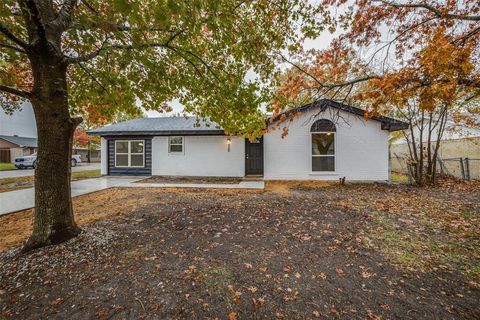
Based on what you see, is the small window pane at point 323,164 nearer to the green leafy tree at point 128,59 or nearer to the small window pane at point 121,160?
the green leafy tree at point 128,59

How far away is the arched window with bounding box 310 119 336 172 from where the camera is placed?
10.6 meters

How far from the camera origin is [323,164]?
10734mm

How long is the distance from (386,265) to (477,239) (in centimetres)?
232

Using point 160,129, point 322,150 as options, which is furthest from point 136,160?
point 322,150

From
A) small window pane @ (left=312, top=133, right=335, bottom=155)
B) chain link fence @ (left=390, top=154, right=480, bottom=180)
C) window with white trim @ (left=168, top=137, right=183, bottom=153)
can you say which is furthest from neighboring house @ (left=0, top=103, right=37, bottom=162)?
chain link fence @ (left=390, top=154, right=480, bottom=180)

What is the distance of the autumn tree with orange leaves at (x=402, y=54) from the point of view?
3.95 meters

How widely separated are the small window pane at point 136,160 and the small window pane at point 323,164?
1018 cm

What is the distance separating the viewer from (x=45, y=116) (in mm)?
3225

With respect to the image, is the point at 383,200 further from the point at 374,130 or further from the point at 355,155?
the point at 374,130

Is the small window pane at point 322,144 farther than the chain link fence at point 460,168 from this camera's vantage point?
Yes

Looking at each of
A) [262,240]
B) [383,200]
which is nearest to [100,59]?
[262,240]

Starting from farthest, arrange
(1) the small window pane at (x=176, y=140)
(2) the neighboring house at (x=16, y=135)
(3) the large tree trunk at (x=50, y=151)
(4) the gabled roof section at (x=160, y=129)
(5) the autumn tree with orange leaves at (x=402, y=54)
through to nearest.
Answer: (2) the neighboring house at (x=16, y=135) → (1) the small window pane at (x=176, y=140) → (4) the gabled roof section at (x=160, y=129) → (5) the autumn tree with orange leaves at (x=402, y=54) → (3) the large tree trunk at (x=50, y=151)

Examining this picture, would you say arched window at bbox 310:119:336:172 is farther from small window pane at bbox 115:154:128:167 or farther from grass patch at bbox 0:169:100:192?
grass patch at bbox 0:169:100:192

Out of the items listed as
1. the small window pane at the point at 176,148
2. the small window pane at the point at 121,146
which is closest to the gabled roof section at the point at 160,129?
the small window pane at the point at 121,146
